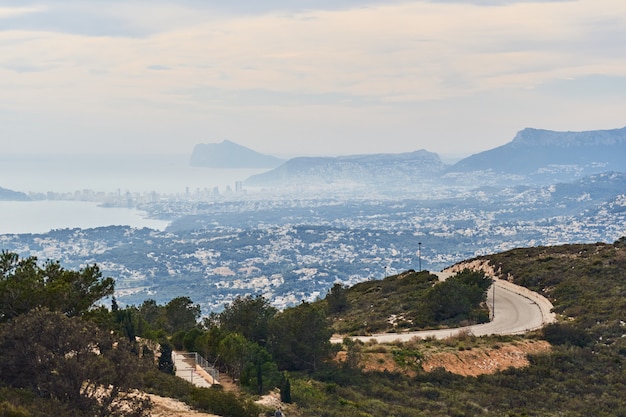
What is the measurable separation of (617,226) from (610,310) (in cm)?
16812

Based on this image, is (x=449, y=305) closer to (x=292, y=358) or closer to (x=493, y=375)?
(x=493, y=375)

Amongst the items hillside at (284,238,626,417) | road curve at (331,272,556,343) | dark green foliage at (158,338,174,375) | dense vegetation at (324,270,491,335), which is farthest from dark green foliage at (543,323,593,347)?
dark green foliage at (158,338,174,375)

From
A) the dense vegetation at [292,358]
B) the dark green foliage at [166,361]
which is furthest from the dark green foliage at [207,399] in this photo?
the dark green foliage at [166,361]

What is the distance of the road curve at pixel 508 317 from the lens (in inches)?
1171

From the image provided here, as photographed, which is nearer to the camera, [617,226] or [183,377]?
[183,377]

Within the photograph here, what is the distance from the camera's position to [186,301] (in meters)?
32.2

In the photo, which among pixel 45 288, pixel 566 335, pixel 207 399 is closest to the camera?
pixel 207 399

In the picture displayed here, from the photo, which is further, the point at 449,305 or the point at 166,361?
the point at 449,305

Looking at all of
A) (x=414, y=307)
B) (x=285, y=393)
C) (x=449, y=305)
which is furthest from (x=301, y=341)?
(x=414, y=307)

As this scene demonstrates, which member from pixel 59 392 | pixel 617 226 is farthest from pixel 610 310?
pixel 617 226

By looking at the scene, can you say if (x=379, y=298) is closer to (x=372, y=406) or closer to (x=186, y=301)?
(x=186, y=301)

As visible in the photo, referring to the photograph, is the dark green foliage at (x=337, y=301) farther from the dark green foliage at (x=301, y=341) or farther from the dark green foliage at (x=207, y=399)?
the dark green foliage at (x=207, y=399)

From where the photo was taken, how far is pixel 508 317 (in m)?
34.7

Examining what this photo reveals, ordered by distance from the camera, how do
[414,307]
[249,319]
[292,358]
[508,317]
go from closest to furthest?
1. [292,358]
2. [249,319]
3. [508,317]
4. [414,307]
